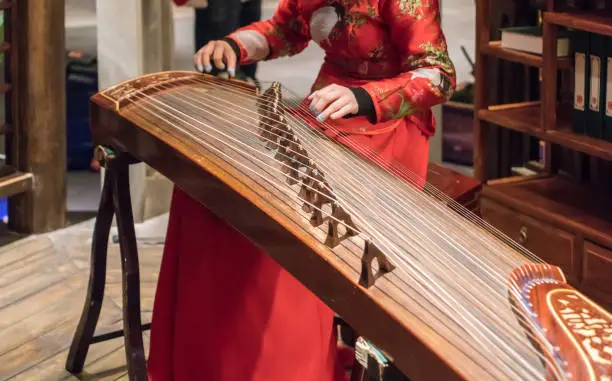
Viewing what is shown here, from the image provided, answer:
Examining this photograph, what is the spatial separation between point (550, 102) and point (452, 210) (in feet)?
4.28

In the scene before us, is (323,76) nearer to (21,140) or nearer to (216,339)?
(216,339)

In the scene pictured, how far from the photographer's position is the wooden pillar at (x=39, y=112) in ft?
11.2

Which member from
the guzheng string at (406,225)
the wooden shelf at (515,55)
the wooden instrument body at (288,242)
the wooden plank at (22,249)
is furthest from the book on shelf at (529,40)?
the wooden plank at (22,249)

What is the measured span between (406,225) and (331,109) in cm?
40

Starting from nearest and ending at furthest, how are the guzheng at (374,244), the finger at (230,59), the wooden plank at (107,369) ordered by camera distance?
the guzheng at (374,244) < the finger at (230,59) < the wooden plank at (107,369)

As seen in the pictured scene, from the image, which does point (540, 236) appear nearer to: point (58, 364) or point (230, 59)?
point (230, 59)

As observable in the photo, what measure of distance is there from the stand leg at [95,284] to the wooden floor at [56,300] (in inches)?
2.2

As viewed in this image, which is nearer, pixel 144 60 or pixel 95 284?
pixel 95 284

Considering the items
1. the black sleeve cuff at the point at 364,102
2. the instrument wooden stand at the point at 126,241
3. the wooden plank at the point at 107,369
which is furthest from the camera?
the wooden plank at the point at 107,369

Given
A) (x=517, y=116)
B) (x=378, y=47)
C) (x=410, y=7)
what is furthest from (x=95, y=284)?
(x=517, y=116)

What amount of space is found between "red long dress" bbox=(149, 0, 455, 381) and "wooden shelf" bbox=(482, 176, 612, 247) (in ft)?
2.29

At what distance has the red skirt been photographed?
74.1 inches

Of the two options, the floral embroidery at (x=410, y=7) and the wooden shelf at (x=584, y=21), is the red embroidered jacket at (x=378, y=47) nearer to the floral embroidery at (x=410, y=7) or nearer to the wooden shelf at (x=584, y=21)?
the floral embroidery at (x=410, y=7)

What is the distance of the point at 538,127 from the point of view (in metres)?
2.84
